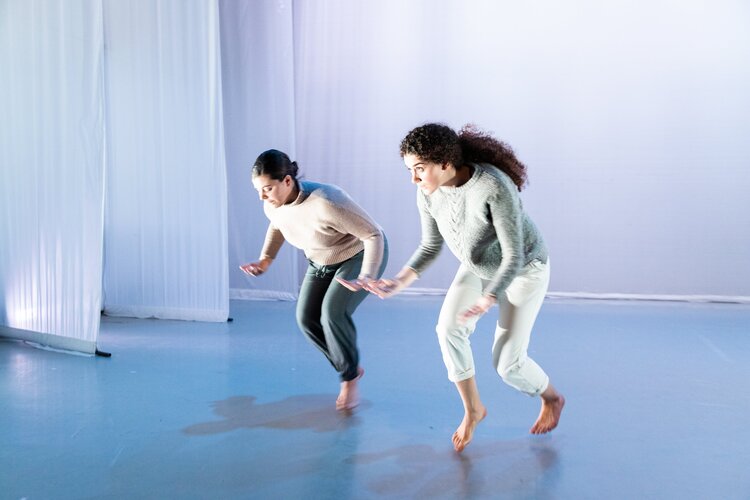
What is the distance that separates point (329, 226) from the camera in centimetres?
290

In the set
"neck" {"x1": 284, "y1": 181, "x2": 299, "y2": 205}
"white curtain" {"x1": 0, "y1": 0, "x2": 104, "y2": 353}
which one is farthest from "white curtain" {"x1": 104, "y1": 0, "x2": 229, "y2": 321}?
"neck" {"x1": 284, "y1": 181, "x2": 299, "y2": 205}

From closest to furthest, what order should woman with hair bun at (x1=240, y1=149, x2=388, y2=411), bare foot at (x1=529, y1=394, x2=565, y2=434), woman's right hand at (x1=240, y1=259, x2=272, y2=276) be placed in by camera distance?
bare foot at (x1=529, y1=394, x2=565, y2=434) < woman with hair bun at (x1=240, y1=149, x2=388, y2=411) < woman's right hand at (x1=240, y1=259, x2=272, y2=276)

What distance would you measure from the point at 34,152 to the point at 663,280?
15.7ft

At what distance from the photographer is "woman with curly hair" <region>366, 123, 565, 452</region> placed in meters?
2.25

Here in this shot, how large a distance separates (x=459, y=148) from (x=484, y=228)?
259mm

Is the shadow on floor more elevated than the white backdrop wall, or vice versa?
the white backdrop wall

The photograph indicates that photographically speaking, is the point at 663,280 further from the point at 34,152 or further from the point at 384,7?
the point at 34,152

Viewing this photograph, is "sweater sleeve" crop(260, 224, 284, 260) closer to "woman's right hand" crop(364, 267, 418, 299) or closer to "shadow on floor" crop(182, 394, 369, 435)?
"shadow on floor" crop(182, 394, 369, 435)

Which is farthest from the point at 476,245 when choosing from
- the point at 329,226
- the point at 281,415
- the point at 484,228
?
the point at 281,415

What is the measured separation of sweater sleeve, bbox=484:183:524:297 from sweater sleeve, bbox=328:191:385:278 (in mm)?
672

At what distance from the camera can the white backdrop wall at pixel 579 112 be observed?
6.02 meters

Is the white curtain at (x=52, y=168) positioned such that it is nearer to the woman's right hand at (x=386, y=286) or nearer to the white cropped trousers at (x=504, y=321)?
the woman's right hand at (x=386, y=286)

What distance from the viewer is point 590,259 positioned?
627 cm

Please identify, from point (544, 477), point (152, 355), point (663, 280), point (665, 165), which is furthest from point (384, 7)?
point (544, 477)
